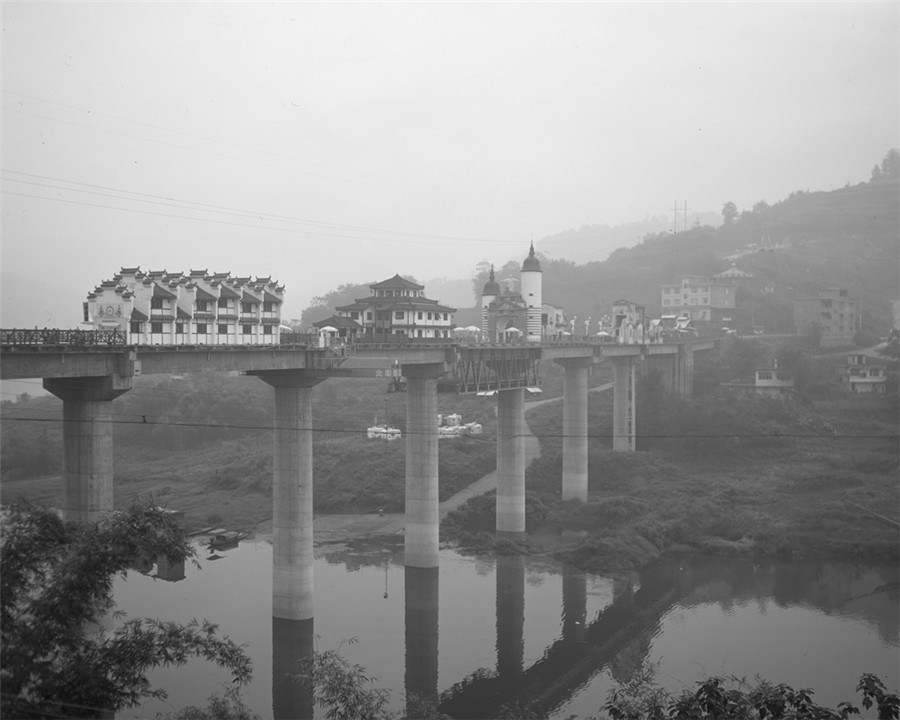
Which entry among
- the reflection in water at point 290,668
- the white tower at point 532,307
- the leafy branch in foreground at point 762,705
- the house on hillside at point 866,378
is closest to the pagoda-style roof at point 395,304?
the white tower at point 532,307

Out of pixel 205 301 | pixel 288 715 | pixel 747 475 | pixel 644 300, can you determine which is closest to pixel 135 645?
pixel 288 715

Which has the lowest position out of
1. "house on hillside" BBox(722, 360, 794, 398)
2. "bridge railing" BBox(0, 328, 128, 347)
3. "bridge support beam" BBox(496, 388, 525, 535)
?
"bridge support beam" BBox(496, 388, 525, 535)

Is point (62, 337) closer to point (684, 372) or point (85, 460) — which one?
point (85, 460)

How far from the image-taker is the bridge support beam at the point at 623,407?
Answer: 78.4 metres

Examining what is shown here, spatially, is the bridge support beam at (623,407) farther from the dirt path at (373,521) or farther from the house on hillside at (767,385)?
the house on hillside at (767,385)

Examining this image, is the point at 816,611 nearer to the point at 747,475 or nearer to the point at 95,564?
the point at 747,475

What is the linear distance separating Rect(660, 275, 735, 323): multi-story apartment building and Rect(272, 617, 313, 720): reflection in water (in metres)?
95.3

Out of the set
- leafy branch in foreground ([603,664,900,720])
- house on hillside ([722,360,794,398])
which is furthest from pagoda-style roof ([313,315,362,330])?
house on hillside ([722,360,794,398])

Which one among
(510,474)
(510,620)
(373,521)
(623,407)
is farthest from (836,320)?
(510,620)

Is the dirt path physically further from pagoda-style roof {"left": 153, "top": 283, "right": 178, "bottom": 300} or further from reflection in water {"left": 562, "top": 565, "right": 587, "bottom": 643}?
pagoda-style roof {"left": 153, "top": 283, "right": 178, "bottom": 300}

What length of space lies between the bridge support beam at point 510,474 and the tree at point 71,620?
132ft

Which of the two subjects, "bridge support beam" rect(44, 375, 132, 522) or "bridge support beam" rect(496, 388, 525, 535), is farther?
"bridge support beam" rect(496, 388, 525, 535)

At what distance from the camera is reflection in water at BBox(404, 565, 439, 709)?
36406 mm

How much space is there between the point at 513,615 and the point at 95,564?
2968 cm
